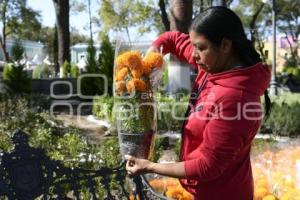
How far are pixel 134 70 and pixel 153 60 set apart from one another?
11cm

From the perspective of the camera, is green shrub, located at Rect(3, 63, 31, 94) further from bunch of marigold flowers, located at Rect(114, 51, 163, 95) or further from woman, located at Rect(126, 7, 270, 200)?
woman, located at Rect(126, 7, 270, 200)

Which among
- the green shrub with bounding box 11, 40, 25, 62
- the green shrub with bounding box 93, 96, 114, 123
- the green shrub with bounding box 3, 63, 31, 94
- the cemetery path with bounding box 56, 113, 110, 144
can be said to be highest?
the green shrub with bounding box 11, 40, 25, 62

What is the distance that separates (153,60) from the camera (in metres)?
2.53

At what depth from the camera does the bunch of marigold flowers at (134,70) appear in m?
2.50

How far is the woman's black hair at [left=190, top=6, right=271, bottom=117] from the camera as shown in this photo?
2021mm

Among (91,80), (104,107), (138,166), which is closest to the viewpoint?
(138,166)

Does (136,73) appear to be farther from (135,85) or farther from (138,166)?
(138,166)

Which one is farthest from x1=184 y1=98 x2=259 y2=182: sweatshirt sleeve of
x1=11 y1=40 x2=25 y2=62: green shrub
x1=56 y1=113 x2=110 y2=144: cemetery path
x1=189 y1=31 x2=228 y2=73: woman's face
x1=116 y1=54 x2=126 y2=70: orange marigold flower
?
x1=11 y1=40 x2=25 y2=62: green shrub

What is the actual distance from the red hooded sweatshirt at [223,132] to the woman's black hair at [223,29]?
8cm

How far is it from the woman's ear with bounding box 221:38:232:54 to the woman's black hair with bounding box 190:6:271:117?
0.01m

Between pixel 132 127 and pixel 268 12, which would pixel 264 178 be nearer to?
pixel 132 127

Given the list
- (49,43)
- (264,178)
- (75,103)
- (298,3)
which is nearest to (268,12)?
(298,3)

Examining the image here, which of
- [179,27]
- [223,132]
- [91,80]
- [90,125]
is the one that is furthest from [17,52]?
[223,132]

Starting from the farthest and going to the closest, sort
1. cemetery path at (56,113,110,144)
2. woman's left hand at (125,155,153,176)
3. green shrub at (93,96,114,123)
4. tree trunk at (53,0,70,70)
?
1. tree trunk at (53,0,70,70)
2. green shrub at (93,96,114,123)
3. cemetery path at (56,113,110,144)
4. woman's left hand at (125,155,153,176)
